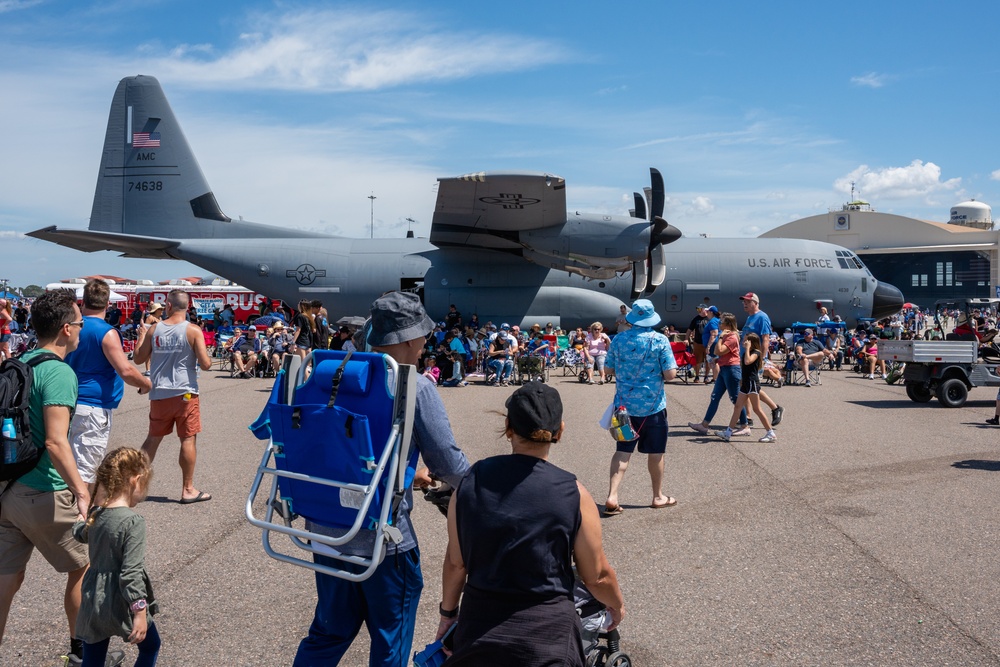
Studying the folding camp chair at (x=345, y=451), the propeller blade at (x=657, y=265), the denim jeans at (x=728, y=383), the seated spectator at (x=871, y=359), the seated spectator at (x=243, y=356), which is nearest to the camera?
the folding camp chair at (x=345, y=451)

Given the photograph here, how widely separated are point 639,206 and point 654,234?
913 mm

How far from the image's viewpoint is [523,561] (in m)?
2.24

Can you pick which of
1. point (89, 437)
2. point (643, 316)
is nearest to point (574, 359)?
point (643, 316)

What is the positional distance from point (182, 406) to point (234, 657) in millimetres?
3172

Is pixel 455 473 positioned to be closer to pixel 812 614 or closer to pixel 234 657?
→ pixel 234 657

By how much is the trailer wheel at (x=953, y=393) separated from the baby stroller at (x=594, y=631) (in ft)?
38.6

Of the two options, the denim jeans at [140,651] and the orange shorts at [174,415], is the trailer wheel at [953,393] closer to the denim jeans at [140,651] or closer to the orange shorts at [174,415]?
the orange shorts at [174,415]

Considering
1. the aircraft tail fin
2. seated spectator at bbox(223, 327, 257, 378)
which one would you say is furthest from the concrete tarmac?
the aircraft tail fin

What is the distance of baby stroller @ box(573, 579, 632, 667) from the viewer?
2525 millimetres

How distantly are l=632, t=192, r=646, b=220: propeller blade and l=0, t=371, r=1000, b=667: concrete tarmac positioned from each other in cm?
879

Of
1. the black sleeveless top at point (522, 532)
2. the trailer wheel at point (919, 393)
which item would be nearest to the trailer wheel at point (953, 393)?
the trailer wheel at point (919, 393)

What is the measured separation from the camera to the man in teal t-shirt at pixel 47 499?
336cm

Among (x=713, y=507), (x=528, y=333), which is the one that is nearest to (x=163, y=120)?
(x=528, y=333)

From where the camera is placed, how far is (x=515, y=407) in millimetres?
2459
